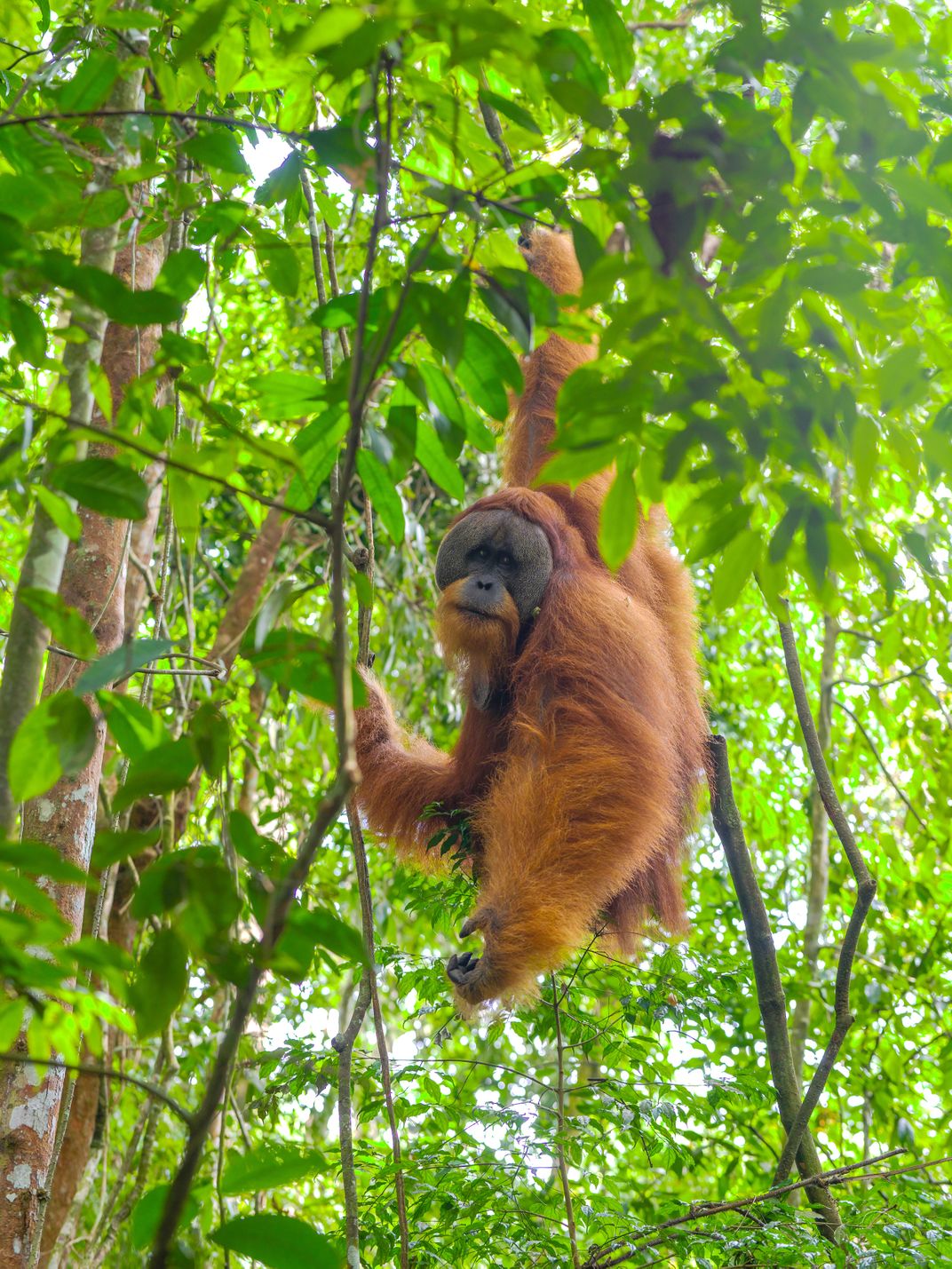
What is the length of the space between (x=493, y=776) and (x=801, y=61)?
2.06m

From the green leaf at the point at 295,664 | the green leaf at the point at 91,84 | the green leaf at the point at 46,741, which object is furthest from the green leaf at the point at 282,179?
the green leaf at the point at 46,741

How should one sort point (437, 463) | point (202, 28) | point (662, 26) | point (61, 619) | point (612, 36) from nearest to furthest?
point (61, 619) → point (202, 28) → point (612, 36) → point (437, 463) → point (662, 26)

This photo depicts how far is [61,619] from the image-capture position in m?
1.11

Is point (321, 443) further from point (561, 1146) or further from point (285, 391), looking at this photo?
point (561, 1146)

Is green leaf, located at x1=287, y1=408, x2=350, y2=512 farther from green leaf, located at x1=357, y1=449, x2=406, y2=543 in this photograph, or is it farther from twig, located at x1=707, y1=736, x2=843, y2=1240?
twig, located at x1=707, y1=736, x2=843, y2=1240

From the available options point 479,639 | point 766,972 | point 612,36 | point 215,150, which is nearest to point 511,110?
point 612,36

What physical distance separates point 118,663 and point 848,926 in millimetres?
1918

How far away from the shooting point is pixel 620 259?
3.93 feet

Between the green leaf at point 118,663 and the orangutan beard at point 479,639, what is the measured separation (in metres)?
1.91

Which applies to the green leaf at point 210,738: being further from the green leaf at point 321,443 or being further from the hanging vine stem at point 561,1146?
the hanging vine stem at point 561,1146

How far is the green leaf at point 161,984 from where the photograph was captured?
1.01m

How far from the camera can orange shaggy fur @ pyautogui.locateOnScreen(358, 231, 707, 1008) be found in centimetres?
269

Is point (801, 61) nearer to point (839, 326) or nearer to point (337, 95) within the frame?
point (839, 326)

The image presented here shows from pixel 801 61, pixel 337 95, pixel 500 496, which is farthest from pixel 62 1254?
pixel 801 61
